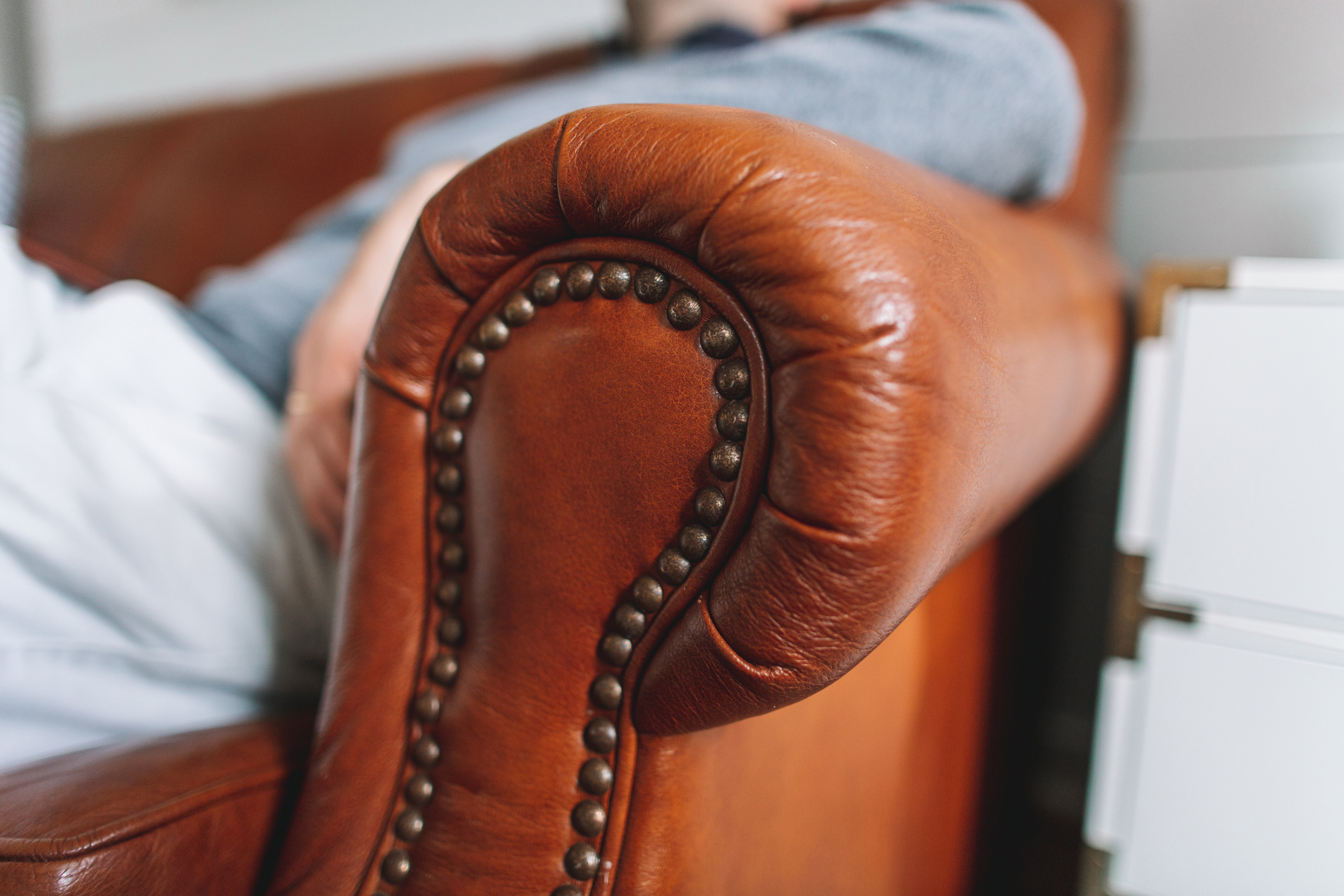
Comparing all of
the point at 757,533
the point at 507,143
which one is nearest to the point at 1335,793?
the point at 757,533

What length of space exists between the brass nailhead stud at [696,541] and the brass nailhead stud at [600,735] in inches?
2.9

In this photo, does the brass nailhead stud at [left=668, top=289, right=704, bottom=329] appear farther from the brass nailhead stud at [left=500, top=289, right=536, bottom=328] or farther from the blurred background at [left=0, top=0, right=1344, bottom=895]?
the blurred background at [left=0, top=0, right=1344, bottom=895]

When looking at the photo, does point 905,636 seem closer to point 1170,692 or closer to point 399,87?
point 1170,692

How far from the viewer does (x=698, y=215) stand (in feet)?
0.82

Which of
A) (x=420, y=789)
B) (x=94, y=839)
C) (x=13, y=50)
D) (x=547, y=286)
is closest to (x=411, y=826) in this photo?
(x=420, y=789)

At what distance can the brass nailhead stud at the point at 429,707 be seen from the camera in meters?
0.32

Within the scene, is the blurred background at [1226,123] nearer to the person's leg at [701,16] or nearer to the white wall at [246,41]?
the white wall at [246,41]

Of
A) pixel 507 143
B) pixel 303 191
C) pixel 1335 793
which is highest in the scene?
pixel 303 191

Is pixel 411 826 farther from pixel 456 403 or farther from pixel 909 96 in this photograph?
pixel 909 96

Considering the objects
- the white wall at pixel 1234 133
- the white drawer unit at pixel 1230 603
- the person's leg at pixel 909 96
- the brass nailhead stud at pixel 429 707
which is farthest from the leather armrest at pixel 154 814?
the white wall at pixel 1234 133

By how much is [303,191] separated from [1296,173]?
124cm

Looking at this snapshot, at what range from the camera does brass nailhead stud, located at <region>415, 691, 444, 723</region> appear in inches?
12.8

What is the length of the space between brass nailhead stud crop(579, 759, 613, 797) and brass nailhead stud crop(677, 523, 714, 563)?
88 millimetres

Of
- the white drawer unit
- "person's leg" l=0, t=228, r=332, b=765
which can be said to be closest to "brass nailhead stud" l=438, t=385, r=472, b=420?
"person's leg" l=0, t=228, r=332, b=765
